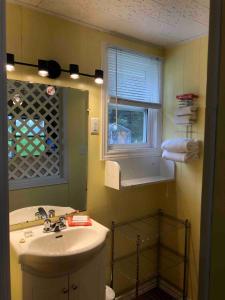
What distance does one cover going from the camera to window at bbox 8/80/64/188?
173cm

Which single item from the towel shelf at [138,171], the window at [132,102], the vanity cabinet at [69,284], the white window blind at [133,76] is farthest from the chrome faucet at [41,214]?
the white window blind at [133,76]

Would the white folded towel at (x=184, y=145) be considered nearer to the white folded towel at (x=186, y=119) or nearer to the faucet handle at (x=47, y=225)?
the white folded towel at (x=186, y=119)

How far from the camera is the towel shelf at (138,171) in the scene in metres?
2.11

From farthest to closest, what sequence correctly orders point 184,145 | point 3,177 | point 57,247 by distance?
1. point 184,145
2. point 57,247
3. point 3,177

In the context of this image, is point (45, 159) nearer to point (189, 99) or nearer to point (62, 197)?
point (62, 197)

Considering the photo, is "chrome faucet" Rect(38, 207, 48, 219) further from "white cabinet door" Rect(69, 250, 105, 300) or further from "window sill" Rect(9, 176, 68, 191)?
"white cabinet door" Rect(69, 250, 105, 300)

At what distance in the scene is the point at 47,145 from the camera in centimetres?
188

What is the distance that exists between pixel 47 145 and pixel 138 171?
0.96 meters

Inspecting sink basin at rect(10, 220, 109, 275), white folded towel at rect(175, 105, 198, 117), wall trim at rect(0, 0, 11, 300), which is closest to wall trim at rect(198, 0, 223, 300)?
wall trim at rect(0, 0, 11, 300)

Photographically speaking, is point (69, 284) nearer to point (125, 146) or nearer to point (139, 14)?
point (125, 146)

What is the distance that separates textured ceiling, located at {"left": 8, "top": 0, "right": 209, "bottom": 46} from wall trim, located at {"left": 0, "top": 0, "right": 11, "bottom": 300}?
130 cm

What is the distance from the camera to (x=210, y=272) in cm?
71

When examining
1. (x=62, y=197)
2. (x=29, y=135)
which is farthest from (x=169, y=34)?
(x=62, y=197)

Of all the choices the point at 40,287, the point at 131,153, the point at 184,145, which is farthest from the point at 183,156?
the point at 40,287
